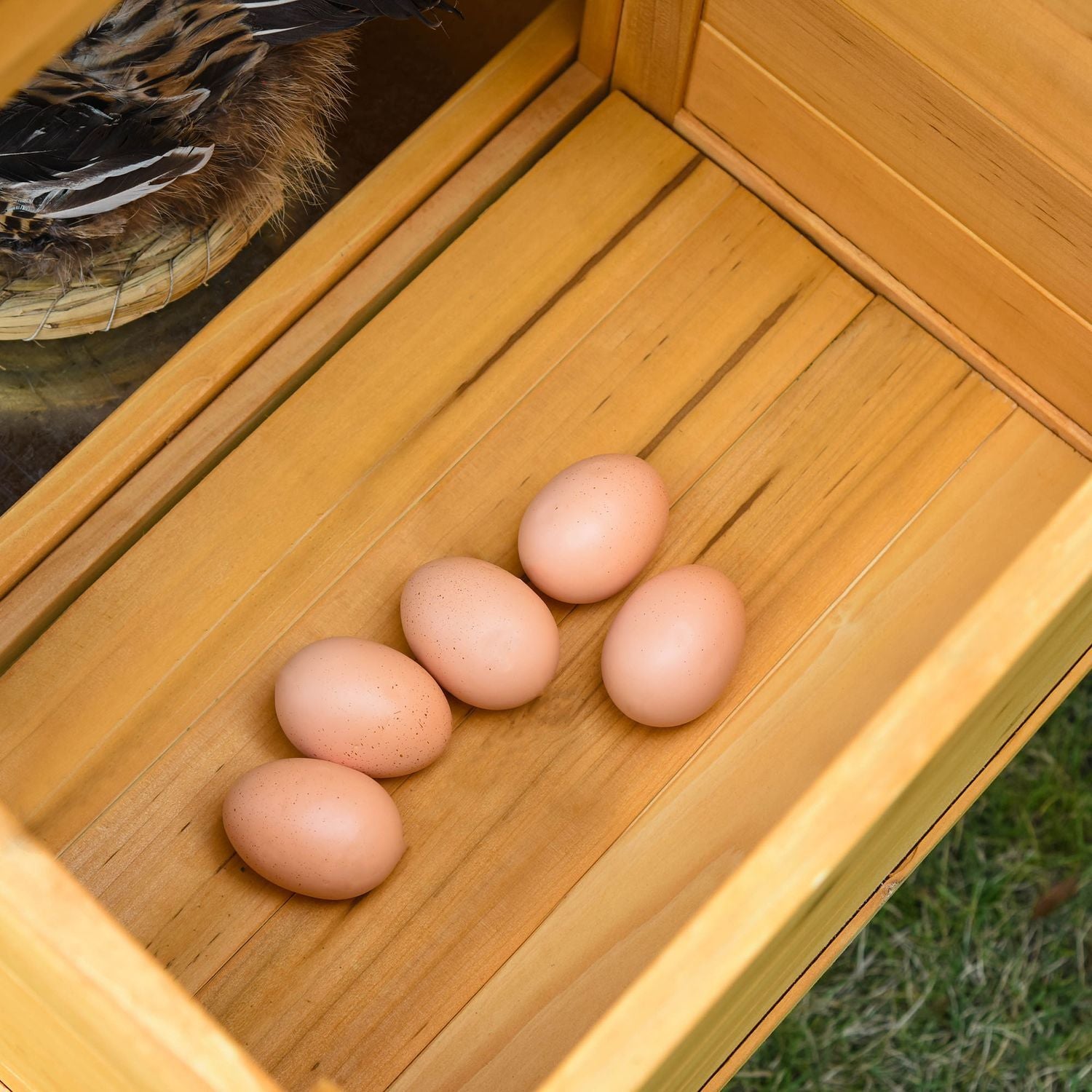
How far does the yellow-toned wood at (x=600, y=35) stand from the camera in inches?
36.1

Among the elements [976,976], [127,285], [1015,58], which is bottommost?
[976,976]

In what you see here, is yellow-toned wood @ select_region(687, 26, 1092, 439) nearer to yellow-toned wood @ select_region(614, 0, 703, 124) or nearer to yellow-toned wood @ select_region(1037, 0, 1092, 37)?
yellow-toned wood @ select_region(614, 0, 703, 124)

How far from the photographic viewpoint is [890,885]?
2.74 feet

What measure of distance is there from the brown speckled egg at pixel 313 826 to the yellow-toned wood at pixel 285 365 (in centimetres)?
19

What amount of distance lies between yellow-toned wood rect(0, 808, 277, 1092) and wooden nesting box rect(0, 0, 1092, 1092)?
198mm

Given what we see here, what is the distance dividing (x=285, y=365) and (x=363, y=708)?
0.27 metres

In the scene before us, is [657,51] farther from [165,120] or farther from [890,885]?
[890,885]

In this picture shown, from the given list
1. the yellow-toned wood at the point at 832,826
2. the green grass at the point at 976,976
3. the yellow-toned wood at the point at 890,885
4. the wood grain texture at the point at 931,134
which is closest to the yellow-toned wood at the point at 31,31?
the yellow-toned wood at the point at 832,826

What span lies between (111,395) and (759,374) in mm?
461

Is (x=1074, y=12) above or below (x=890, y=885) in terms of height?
above

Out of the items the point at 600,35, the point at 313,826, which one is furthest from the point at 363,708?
the point at 600,35

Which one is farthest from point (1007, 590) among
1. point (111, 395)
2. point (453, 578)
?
point (111, 395)

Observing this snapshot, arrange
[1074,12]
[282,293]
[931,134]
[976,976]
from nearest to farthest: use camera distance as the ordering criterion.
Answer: [1074,12] < [931,134] < [282,293] < [976,976]

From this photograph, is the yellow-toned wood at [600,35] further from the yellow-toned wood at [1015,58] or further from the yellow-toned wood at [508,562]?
the yellow-toned wood at [1015,58]
